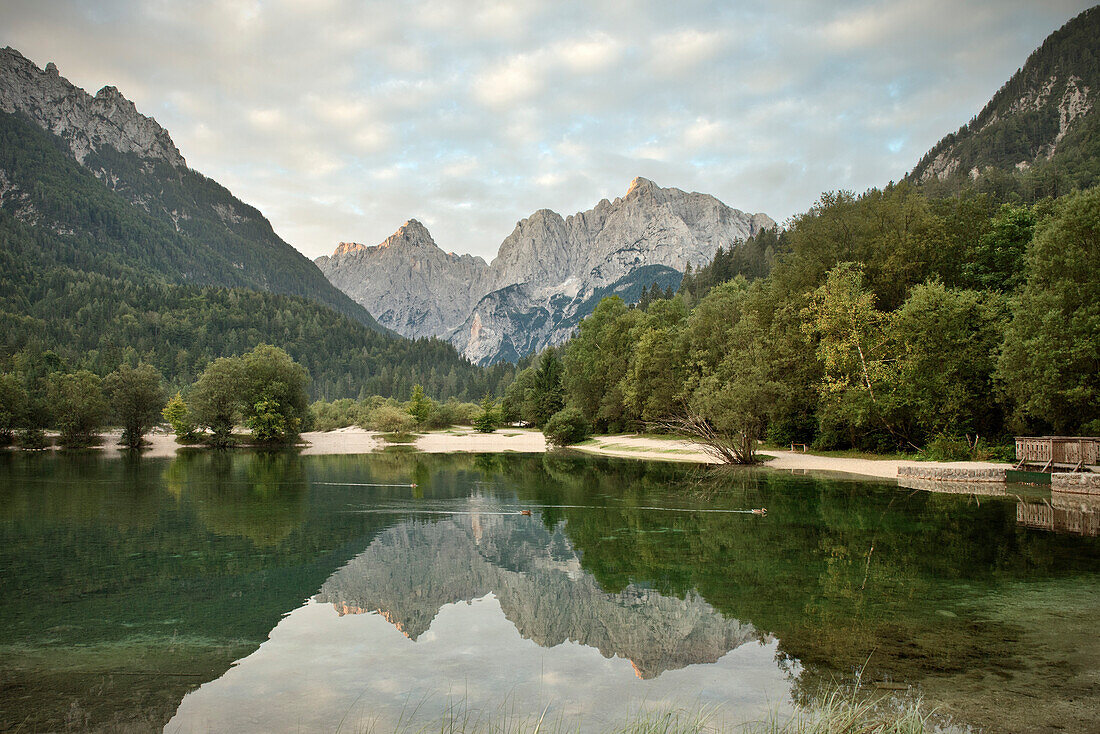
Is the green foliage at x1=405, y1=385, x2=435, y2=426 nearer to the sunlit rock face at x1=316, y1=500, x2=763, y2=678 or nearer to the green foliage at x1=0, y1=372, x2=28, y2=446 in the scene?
the green foliage at x1=0, y1=372, x2=28, y2=446

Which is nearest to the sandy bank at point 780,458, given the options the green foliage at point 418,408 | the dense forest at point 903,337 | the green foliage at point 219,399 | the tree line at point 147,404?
the dense forest at point 903,337

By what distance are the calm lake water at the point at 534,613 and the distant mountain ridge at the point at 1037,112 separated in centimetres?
16560

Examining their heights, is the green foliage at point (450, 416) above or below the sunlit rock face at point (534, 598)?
above

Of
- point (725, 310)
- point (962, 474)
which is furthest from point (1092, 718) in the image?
point (725, 310)

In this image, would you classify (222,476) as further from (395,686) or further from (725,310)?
(725,310)


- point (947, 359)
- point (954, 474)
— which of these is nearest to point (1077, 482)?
point (954, 474)

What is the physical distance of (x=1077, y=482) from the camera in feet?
84.4

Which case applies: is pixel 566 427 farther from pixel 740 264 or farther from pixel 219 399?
pixel 740 264

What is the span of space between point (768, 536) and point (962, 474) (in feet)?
59.4

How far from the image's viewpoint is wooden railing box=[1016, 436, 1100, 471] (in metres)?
27.8

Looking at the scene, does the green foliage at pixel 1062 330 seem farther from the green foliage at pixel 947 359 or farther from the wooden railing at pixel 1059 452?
the green foliage at pixel 947 359

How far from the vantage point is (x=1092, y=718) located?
262 inches

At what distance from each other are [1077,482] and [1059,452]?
3.80 m

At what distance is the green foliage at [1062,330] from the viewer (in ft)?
95.7
